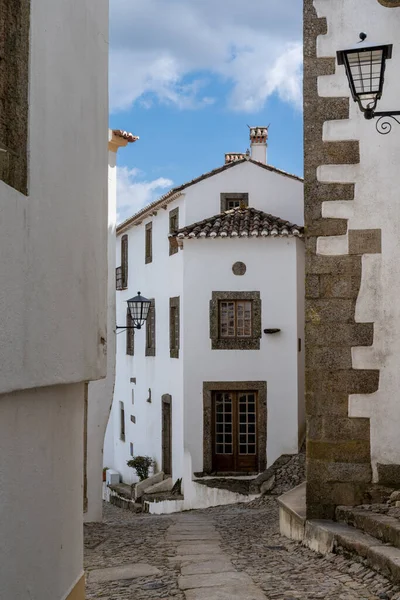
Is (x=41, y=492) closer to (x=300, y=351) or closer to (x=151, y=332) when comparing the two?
(x=300, y=351)

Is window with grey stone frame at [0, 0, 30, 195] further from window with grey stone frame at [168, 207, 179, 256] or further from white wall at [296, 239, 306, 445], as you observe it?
window with grey stone frame at [168, 207, 179, 256]

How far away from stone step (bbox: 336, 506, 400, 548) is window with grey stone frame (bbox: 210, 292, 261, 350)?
38.4ft

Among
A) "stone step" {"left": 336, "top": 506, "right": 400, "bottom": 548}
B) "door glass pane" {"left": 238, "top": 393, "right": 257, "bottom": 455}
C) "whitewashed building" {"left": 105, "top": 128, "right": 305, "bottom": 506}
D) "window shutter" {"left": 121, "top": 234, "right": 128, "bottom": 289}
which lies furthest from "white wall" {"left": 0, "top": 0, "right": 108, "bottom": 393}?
"window shutter" {"left": 121, "top": 234, "right": 128, "bottom": 289}

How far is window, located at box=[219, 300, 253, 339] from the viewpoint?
1888 cm

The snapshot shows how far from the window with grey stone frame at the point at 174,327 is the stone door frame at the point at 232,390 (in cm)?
156

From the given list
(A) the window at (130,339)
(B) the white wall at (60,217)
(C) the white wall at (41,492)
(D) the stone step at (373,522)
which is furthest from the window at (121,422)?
(B) the white wall at (60,217)

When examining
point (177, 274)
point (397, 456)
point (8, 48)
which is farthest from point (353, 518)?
point (177, 274)

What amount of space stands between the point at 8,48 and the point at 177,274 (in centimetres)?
1671

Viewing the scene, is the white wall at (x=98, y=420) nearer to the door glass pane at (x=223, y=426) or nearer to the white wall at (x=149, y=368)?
the door glass pane at (x=223, y=426)

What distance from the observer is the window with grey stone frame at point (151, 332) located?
73.3 feet

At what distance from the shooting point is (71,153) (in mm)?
4074

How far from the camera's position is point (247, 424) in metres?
18.7

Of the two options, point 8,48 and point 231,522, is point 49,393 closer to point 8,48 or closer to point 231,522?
point 8,48

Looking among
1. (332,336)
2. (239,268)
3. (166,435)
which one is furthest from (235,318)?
(332,336)
